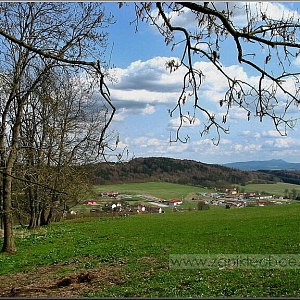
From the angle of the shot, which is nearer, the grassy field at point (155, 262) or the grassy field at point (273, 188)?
the grassy field at point (155, 262)

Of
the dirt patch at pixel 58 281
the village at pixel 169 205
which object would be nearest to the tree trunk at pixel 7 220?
the dirt patch at pixel 58 281

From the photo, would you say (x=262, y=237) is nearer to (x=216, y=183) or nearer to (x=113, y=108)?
(x=216, y=183)

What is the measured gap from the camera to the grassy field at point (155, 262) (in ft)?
25.6

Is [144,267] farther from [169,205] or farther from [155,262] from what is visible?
[169,205]

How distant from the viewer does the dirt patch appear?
8289 mm

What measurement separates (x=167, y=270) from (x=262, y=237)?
21.1ft

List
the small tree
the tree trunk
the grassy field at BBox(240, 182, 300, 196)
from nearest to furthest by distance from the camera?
1. the tree trunk
2. the grassy field at BBox(240, 182, 300, 196)
3. the small tree

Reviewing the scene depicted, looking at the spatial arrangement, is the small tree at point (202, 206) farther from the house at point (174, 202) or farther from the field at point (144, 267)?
the field at point (144, 267)

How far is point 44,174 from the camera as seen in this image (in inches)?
432

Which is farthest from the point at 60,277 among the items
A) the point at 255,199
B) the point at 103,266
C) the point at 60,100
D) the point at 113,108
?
the point at 255,199

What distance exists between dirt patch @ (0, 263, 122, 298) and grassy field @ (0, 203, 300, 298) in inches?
1.1

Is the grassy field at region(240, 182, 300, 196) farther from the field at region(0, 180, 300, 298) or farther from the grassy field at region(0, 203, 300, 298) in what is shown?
the grassy field at region(0, 203, 300, 298)

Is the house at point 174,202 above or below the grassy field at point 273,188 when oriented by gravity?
below

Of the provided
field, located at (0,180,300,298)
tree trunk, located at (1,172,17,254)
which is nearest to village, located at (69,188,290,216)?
field, located at (0,180,300,298)
